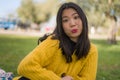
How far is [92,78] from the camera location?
3766mm

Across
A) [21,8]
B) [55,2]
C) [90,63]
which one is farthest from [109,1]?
[21,8]

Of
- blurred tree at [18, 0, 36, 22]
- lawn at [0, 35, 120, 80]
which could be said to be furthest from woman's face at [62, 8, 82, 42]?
blurred tree at [18, 0, 36, 22]

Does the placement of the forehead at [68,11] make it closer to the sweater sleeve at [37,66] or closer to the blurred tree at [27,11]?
the sweater sleeve at [37,66]

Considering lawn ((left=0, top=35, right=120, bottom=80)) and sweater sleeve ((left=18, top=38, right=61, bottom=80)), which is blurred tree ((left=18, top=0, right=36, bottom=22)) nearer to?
lawn ((left=0, top=35, right=120, bottom=80))

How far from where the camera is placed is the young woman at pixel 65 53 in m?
3.52

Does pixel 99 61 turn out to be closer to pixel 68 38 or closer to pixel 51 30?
pixel 68 38

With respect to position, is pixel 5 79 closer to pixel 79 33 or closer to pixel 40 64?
pixel 40 64

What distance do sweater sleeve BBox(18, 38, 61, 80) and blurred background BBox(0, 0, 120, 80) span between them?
0.67 metres

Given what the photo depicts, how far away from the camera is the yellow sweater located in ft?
11.5

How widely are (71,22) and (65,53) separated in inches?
12.7

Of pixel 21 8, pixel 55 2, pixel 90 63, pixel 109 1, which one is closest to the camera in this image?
pixel 90 63

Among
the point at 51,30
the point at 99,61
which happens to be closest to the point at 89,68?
the point at 99,61

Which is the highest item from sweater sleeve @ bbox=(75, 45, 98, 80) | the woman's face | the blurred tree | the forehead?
the forehead

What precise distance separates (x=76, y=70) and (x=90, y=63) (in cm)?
17
